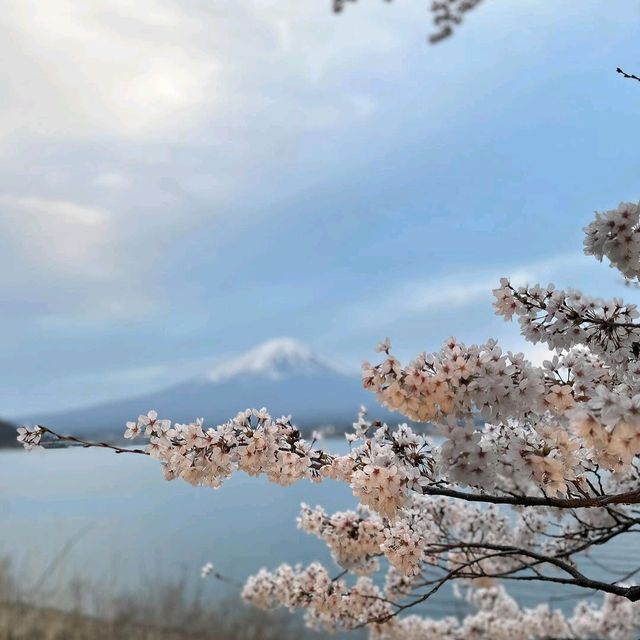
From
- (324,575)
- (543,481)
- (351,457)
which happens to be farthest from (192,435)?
(324,575)

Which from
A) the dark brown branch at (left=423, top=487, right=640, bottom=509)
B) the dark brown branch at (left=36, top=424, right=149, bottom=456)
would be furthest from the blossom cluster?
Result: the dark brown branch at (left=36, top=424, right=149, bottom=456)

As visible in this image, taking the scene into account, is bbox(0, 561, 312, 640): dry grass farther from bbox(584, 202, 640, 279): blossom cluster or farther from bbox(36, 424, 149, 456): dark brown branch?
bbox(584, 202, 640, 279): blossom cluster

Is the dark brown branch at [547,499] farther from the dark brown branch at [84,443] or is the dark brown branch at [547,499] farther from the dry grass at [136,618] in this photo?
the dry grass at [136,618]

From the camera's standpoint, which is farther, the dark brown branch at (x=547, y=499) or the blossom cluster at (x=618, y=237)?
the blossom cluster at (x=618, y=237)

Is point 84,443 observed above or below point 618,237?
below

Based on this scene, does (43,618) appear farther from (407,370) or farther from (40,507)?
(40,507)

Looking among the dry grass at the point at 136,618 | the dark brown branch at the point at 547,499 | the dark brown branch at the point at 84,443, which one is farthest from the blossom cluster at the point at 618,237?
the dry grass at the point at 136,618

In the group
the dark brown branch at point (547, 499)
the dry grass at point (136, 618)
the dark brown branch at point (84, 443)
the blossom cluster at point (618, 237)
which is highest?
the blossom cluster at point (618, 237)

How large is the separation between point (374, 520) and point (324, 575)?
0.61 m

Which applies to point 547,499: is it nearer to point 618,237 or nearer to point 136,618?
point 618,237

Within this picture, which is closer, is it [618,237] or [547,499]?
[547,499]

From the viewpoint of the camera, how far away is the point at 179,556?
6902 mm

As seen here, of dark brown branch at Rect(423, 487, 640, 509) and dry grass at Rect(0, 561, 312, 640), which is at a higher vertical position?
dark brown branch at Rect(423, 487, 640, 509)

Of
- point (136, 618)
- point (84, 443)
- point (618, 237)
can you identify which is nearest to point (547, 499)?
point (618, 237)
